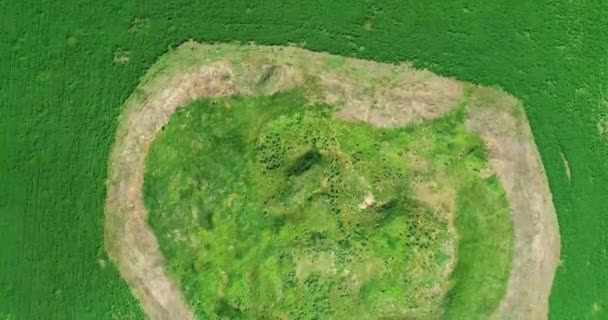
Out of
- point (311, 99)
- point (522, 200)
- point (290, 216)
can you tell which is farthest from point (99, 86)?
point (522, 200)

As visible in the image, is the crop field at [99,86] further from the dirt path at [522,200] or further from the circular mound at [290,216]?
the circular mound at [290,216]

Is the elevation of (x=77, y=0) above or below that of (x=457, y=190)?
above

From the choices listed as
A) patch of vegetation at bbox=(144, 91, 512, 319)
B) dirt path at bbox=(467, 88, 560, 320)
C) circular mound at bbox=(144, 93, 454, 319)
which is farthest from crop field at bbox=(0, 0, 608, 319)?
circular mound at bbox=(144, 93, 454, 319)

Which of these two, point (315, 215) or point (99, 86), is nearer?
point (315, 215)

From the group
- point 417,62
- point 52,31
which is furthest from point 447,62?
point 52,31

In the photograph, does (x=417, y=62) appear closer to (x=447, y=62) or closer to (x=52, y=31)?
(x=447, y=62)

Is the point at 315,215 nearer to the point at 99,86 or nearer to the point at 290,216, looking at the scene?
the point at 290,216
